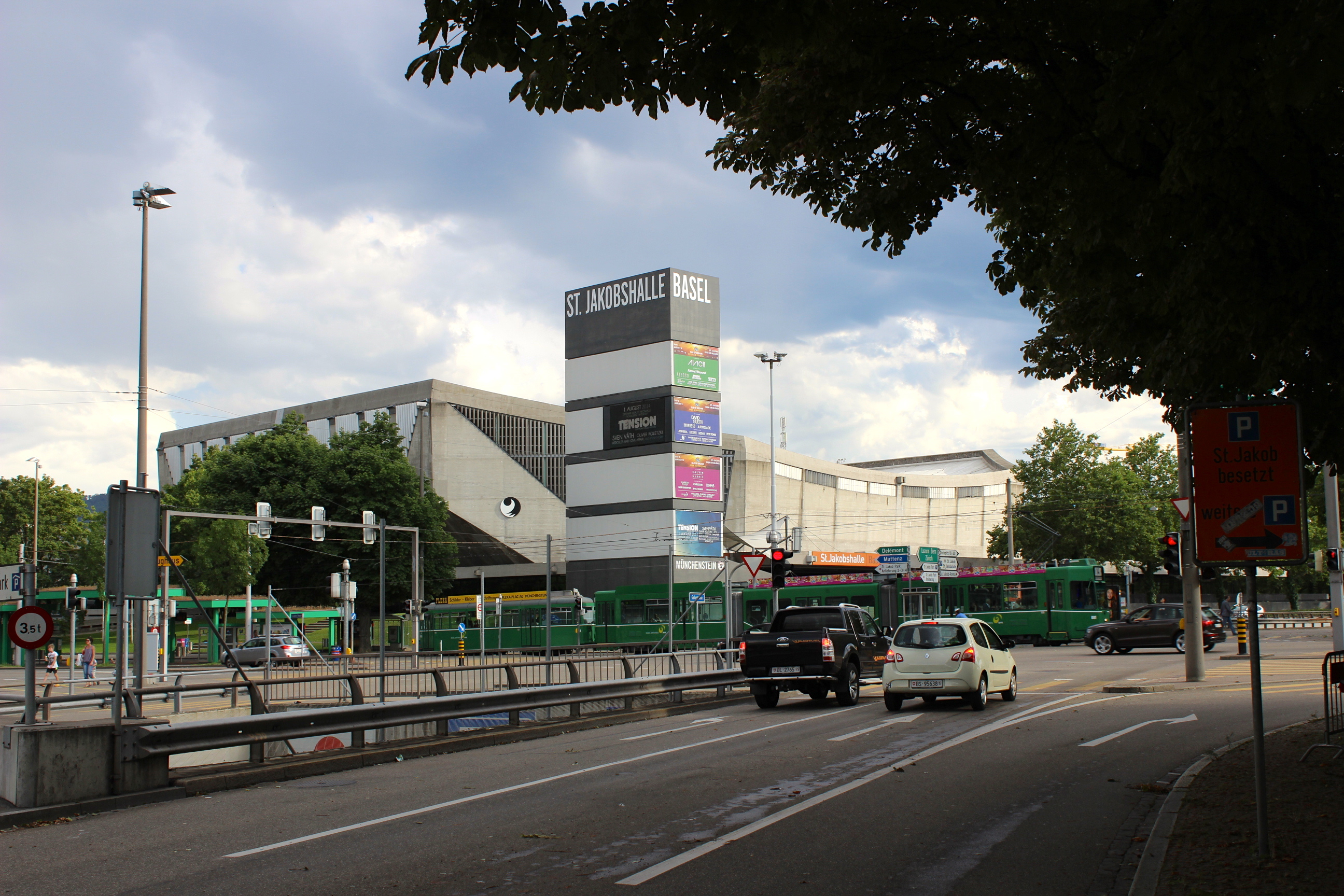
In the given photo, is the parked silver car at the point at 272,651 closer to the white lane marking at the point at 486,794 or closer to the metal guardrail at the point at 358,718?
the metal guardrail at the point at 358,718

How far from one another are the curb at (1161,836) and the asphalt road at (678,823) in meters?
0.23

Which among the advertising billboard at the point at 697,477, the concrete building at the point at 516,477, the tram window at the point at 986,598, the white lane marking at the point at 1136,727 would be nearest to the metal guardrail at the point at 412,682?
the white lane marking at the point at 1136,727

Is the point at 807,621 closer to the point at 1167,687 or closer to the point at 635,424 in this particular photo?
the point at 1167,687

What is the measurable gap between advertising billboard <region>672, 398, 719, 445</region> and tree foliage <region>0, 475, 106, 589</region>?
43.1 metres

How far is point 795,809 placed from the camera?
31.9 ft

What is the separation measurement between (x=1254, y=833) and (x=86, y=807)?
32.9 ft

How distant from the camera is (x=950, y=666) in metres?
19.1

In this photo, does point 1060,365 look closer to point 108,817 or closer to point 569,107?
point 569,107

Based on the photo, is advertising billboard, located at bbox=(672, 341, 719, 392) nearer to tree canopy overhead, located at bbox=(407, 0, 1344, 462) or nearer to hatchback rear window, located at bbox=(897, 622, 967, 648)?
hatchback rear window, located at bbox=(897, 622, 967, 648)

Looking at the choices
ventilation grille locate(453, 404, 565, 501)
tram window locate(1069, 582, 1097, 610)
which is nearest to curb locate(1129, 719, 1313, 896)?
tram window locate(1069, 582, 1097, 610)

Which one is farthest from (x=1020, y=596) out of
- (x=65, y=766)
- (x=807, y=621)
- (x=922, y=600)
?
(x=65, y=766)

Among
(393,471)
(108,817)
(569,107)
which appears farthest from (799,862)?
(393,471)

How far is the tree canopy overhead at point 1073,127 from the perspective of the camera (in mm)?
6719

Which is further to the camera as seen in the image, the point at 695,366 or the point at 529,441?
the point at 529,441
